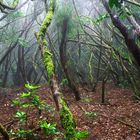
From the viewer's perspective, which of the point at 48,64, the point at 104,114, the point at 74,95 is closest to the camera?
the point at 48,64

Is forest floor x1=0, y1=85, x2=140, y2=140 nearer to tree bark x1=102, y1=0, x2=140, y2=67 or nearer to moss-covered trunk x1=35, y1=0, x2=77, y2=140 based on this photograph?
tree bark x1=102, y1=0, x2=140, y2=67

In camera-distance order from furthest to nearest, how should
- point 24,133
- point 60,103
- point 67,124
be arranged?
point 24,133 < point 60,103 < point 67,124

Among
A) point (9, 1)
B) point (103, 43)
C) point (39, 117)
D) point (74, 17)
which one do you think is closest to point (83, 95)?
point (103, 43)

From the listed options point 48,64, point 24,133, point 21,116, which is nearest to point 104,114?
point 21,116

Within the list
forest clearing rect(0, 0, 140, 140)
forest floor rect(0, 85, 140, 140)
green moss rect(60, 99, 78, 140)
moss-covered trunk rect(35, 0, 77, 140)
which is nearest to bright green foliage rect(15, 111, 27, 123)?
forest clearing rect(0, 0, 140, 140)

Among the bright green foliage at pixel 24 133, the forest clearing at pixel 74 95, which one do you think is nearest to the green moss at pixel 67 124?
the forest clearing at pixel 74 95

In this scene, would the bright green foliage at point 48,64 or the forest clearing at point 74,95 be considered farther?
the forest clearing at point 74,95

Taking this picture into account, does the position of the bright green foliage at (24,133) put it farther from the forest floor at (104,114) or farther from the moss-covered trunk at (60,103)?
the moss-covered trunk at (60,103)

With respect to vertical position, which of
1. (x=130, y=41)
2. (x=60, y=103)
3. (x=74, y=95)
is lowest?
(x=74, y=95)

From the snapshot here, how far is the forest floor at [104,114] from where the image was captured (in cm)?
673

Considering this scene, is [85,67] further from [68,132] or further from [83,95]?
[68,132]

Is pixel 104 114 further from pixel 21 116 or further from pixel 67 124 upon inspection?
pixel 67 124

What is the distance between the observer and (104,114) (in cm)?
819

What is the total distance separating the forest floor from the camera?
673 cm
